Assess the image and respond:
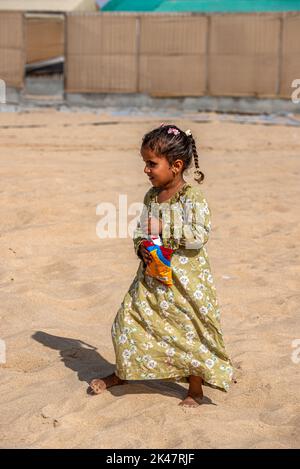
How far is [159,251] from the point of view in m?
3.73

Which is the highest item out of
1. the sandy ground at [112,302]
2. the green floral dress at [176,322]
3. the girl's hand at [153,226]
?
the girl's hand at [153,226]

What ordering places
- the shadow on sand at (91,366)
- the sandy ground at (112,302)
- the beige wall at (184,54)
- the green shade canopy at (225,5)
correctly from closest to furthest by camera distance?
the sandy ground at (112,302) → the shadow on sand at (91,366) → the beige wall at (184,54) → the green shade canopy at (225,5)

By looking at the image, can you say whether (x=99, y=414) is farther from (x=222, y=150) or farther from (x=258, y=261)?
(x=222, y=150)

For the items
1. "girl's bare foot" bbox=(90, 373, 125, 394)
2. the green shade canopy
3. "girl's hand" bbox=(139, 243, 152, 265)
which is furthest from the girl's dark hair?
the green shade canopy

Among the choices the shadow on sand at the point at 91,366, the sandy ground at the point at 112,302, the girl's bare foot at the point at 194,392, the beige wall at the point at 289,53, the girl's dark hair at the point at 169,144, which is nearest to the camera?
the sandy ground at the point at 112,302

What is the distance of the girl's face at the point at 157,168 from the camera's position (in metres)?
3.79

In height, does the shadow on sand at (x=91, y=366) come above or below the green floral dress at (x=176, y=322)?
below

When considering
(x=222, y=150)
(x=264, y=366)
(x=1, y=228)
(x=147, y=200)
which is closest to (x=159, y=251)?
(x=147, y=200)

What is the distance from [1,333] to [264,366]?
1.52 metres

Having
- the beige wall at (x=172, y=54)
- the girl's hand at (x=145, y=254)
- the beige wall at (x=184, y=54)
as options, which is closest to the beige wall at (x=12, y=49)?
the beige wall at (x=172, y=54)

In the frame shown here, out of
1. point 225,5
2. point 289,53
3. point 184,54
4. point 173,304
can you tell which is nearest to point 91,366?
point 173,304

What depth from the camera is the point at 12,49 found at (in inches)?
713

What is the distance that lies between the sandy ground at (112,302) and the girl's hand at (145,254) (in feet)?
2.22

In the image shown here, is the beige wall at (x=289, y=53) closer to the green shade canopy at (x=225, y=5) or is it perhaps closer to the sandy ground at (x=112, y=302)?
the sandy ground at (x=112, y=302)
